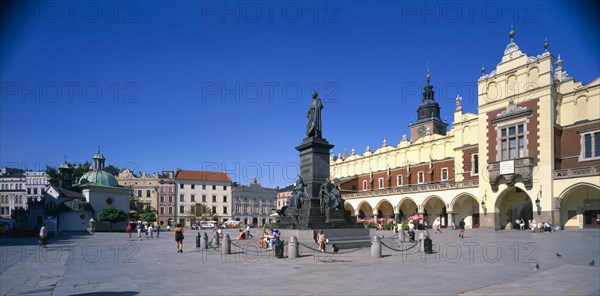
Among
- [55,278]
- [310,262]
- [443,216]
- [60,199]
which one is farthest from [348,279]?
[60,199]

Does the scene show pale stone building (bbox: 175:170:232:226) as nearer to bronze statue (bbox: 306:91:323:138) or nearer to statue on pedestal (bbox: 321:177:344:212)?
bronze statue (bbox: 306:91:323:138)

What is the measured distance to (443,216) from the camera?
52469mm

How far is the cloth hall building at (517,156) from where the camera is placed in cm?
3638

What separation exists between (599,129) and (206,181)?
7656cm

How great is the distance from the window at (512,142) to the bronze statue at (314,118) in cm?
2641

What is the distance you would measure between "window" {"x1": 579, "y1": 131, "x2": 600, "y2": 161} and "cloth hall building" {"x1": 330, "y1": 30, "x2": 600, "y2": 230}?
0.25 ft

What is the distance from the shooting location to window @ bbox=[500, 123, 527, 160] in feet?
131

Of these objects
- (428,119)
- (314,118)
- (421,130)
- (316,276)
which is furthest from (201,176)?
(316,276)

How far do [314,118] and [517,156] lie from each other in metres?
27.1

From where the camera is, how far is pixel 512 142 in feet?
134

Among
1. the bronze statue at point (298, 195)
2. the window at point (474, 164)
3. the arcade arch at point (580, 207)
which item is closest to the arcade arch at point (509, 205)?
the arcade arch at point (580, 207)

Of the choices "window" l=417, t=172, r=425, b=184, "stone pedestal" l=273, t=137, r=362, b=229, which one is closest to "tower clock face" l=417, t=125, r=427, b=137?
"window" l=417, t=172, r=425, b=184

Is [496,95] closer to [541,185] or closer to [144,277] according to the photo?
[541,185]

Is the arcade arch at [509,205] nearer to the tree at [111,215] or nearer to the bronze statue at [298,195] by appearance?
the bronze statue at [298,195]
